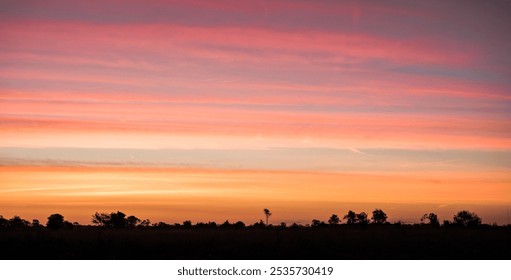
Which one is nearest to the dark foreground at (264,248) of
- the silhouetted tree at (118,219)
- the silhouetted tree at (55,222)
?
the silhouetted tree at (55,222)

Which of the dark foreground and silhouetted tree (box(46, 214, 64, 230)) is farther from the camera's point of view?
silhouetted tree (box(46, 214, 64, 230))

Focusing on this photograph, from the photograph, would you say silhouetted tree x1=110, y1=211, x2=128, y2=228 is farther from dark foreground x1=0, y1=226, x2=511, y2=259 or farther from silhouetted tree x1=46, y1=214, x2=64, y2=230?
dark foreground x1=0, y1=226, x2=511, y2=259

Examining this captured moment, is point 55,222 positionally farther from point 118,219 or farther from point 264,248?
point 264,248

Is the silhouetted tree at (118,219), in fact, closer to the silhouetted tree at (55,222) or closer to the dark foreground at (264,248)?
the silhouetted tree at (55,222)

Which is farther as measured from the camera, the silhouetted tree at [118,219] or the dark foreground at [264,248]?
the silhouetted tree at [118,219]

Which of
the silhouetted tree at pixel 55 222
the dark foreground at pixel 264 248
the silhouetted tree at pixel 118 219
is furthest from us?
the silhouetted tree at pixel 118 219

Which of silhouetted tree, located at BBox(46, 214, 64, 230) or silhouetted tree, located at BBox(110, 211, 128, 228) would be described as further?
silhouetted tree, located at BBox(110, 211, 128, 228)

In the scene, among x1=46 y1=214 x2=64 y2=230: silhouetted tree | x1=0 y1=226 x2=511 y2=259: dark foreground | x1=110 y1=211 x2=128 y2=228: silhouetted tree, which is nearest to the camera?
x1=0 y1=226 x2=511 y2=259: dark foreground

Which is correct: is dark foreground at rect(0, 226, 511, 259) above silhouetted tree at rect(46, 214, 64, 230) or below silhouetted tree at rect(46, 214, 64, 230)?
below

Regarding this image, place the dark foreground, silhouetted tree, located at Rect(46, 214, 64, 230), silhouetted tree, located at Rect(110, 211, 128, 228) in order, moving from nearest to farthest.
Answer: the dark foreground < silhouetted tree, located at Rect(46, 214, 64, 230) < silhouetted tree, located at Rect(110, 211, 128, 228)

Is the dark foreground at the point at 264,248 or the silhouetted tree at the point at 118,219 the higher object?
the silhouetted tree at the point at 118,219

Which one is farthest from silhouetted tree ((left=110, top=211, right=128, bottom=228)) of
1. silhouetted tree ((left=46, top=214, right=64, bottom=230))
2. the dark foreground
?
the dark foreground
